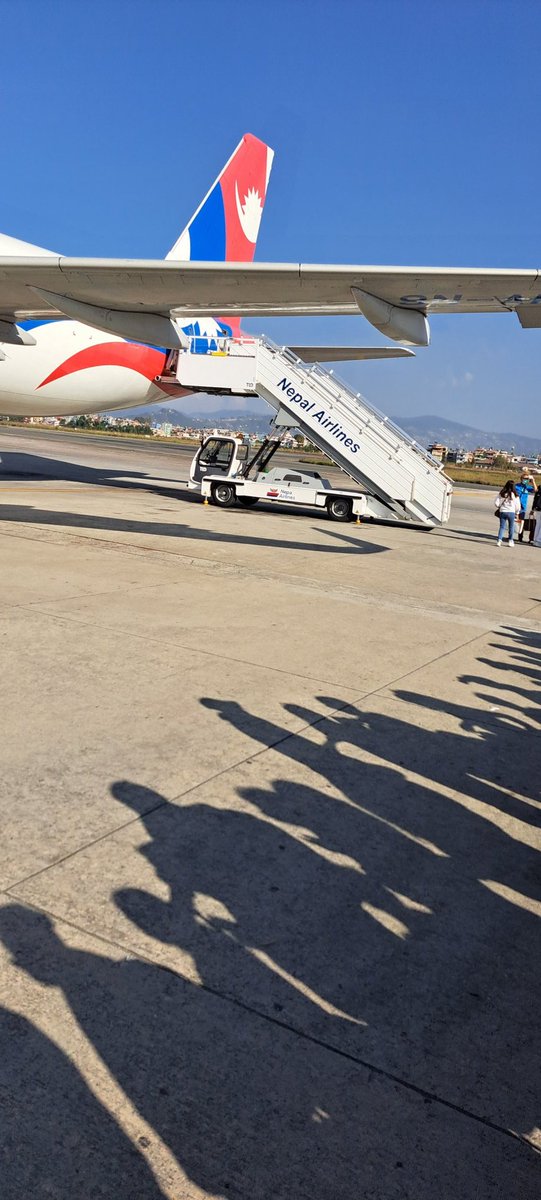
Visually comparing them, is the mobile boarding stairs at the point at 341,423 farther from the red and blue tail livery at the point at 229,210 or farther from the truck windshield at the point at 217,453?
the red and blue tail livery at the point at 229,210

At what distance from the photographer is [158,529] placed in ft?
57.0

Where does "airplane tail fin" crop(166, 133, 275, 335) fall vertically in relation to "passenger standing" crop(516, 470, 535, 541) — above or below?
above

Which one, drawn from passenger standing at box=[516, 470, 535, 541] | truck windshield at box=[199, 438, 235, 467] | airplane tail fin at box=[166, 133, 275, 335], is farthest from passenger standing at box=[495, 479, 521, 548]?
airplane tail fin at box=[166, 133, 275, 335]

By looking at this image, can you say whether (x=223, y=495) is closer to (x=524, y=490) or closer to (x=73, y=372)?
(x=73, y=372)

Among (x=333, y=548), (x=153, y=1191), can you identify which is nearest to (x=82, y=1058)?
(x=153, y=1191)

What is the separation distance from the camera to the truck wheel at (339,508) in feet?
75.1

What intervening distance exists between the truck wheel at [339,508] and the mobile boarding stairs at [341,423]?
2.33ft

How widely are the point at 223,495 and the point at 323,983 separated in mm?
20921

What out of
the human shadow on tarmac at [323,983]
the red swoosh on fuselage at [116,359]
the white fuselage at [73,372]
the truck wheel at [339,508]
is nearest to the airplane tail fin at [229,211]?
the red swoosh on fuselage at [116,359]

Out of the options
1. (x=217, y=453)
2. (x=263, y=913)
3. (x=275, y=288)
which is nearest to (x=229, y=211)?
(x=217, y=453)

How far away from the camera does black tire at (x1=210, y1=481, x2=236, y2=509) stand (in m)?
23.6

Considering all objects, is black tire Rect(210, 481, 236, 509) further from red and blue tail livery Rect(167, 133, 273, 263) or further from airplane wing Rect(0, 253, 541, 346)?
airplane wing Rect(0, 253, 541, 346)

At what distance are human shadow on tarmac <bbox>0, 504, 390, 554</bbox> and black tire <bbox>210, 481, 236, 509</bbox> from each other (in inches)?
197

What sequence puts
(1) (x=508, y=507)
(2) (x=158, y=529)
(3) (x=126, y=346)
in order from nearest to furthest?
1. (2) (x=158, y=529)
2. (1) (x=508, y=507)
3. (3) (x=126, y=346)
